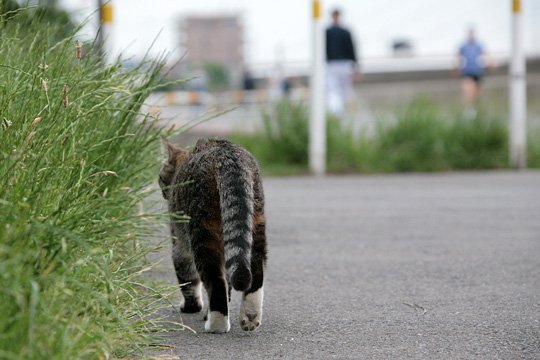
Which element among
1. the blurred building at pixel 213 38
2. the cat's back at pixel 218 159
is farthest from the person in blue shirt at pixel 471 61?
the blurred building at pixel 213 38

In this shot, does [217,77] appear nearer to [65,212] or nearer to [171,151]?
[171,151]

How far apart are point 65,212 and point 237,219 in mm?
838

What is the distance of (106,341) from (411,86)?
3817 centimetres

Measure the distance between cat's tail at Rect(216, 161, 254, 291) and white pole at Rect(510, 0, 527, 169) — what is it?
360 inches

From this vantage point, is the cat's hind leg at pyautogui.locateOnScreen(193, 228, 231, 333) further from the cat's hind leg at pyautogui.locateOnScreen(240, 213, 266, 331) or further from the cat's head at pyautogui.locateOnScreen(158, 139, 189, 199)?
the cat's head at pyautogui.locateOnScreen(158, 139, 189, 199)

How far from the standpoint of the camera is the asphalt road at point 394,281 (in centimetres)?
415

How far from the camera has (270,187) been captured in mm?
11102

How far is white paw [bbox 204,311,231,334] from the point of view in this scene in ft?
14.4

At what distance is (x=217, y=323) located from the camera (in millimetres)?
4402

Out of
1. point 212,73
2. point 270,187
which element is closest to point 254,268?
point 270,187

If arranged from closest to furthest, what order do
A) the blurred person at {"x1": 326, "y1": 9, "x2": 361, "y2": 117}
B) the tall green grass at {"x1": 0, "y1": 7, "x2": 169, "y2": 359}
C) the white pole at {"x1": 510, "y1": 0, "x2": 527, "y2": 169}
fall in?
1. the tall green grass at {"x1": 0, "y1": 7, "x2": 169, "y2": 359}
2. the white pole at {"x1": 510, "y1": 0, "x2": 527, "y2": 169}
3. the blurred person at {"x1": 326, "y1": 9, "x2": 361, "y2": 117}

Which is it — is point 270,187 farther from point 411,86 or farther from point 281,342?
point 411,86

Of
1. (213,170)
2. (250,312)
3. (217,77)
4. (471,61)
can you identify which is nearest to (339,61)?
(471,61)

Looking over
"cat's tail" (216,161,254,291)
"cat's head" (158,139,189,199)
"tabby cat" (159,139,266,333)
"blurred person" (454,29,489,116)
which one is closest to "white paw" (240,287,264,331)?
"tabby cat" (159,139,266,333)
